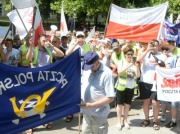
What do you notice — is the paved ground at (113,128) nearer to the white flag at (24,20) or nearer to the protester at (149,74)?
the protester at (149,74)

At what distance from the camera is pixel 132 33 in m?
7.70

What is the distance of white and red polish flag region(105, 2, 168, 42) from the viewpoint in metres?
7.66

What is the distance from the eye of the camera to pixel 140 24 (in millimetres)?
7758

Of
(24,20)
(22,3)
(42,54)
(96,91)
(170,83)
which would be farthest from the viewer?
(24,20)

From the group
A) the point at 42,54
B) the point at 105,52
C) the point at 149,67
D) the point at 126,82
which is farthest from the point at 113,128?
the point at 42,54

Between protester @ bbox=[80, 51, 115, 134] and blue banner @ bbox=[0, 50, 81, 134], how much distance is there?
0.15 m

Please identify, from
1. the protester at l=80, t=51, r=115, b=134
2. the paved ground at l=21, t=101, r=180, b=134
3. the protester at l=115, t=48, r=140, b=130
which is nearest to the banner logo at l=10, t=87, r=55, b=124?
the protester at l=80, t=51, r=115, b=134

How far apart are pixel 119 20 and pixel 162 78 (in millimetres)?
2476

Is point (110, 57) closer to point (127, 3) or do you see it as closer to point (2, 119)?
point (2, 119)

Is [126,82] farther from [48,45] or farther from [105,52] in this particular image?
[48,45]

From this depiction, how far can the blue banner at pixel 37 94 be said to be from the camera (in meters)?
3.85

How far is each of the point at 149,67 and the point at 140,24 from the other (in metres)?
1.86

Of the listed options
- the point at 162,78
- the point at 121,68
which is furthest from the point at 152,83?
the point at 121,68

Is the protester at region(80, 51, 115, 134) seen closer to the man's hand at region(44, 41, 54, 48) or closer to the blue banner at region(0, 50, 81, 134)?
the blue banner at region(0, 50, 81, 134)
